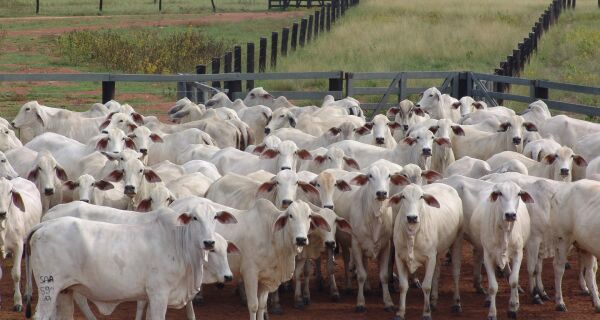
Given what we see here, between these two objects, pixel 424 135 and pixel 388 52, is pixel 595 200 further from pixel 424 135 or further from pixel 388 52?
pixel 388 52

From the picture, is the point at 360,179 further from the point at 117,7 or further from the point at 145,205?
the point at 117,7

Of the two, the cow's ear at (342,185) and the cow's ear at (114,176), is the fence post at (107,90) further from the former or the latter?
the cow's ear at (342,185)

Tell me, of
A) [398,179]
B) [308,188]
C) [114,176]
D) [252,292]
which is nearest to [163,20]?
[114,176]

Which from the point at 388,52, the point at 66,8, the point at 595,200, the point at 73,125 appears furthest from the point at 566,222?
the point at 66,8

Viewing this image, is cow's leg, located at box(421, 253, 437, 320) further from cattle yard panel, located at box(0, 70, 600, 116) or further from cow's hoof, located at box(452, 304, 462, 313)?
cattle yard panel, located at box(0, 70, 600, 116)

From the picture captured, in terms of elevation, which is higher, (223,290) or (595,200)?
(595,200)

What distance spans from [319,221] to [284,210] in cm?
52

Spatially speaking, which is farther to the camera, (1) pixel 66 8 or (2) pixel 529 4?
(1) pixel 66 8

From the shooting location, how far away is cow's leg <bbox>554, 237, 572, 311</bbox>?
12.2m

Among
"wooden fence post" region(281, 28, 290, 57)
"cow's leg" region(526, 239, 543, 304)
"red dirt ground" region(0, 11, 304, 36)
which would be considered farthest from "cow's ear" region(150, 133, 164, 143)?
"red dirt ground" region(0, 11, 304, 36)

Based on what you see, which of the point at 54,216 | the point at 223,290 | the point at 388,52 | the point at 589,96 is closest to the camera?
the point at 54,216

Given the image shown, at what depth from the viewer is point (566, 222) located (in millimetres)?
12539

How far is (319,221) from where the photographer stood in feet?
37.3

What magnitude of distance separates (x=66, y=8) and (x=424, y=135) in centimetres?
3747
